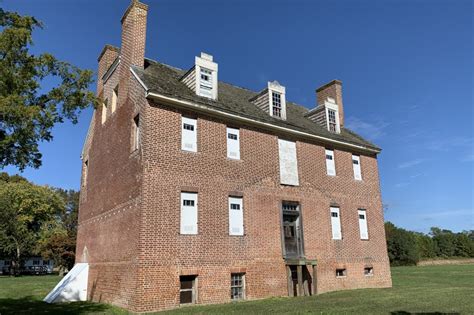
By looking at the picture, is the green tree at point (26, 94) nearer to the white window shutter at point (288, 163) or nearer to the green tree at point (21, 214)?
the white window shutter at point (288, 163)

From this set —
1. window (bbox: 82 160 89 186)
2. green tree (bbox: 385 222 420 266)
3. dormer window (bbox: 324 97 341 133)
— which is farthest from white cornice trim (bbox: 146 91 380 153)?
green tree (bbox: 385 222 420 266)

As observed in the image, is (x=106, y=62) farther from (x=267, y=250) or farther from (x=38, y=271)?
(x=38, y=271)

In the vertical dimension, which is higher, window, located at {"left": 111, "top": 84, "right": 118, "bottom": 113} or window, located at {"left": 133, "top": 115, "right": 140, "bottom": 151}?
window, located at {"left": 111, "top": 84, "right": 118, "bottom": 113}

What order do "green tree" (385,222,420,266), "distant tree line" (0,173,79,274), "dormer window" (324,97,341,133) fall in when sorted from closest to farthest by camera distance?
"dormer window" (324,97,341,133) < "distant tree line" (0,173,79,274) < "green tree" (385,222,420,266)

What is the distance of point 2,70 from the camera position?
12094mm

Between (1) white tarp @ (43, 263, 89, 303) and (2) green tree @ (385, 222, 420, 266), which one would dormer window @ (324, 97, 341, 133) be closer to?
(1) white tarp @ (43, 263, 89, 303)

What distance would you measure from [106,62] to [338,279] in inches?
672

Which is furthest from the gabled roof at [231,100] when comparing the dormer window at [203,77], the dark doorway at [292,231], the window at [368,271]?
the window at [368,271]

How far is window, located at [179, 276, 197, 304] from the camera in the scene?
577 inches

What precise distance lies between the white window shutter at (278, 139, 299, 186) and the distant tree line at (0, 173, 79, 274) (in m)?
33.6

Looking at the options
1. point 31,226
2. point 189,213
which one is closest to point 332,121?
point 189,213

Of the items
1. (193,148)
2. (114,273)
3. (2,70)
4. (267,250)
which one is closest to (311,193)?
(267,250)

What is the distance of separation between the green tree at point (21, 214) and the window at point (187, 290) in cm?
4204

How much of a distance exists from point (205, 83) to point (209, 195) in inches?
211
